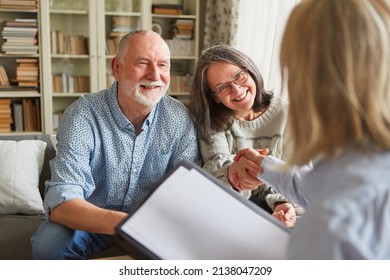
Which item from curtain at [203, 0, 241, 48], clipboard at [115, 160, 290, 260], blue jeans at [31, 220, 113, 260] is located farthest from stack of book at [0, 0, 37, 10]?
clipboard at [115, 160, 290, 260]

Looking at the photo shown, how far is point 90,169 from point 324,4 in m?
1.13

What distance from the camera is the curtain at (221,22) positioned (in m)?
3.42

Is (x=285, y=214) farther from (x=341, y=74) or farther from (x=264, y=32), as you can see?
(x=264, y=32)

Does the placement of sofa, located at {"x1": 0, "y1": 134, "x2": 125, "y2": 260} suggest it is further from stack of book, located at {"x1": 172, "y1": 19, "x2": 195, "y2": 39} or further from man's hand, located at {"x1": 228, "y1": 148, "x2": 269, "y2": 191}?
stack of book, located at {"x1": 172, "y1": 19, "x2": 195, "y2": 39}

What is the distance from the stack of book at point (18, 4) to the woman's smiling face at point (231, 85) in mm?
2366

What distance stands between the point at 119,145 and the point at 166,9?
8.16ft

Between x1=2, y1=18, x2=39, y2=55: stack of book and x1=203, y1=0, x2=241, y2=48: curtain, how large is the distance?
140 cm

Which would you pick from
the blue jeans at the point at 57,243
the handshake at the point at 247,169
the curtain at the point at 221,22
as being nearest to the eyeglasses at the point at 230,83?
the handshake at the point at 247,169

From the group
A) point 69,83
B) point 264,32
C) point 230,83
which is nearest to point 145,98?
point 230,83

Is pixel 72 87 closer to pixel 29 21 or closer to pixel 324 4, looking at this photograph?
pixel 29 21

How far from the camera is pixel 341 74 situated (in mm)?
664

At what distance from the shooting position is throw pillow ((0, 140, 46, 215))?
6.80ft

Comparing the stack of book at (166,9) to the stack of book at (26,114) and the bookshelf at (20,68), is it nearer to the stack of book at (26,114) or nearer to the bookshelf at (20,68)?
the bookshelf at (20,68)

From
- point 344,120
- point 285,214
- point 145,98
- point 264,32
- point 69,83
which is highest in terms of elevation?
point 264,32
